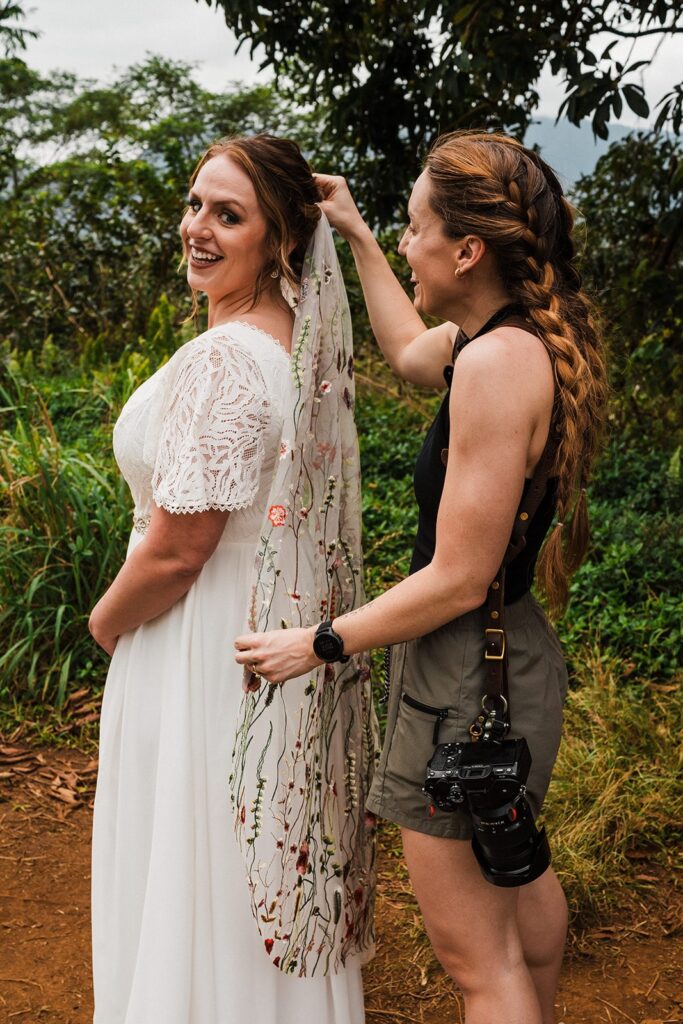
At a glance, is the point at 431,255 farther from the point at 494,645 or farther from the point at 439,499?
the point at 494,645

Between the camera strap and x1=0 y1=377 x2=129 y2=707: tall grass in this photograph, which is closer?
the camera strap

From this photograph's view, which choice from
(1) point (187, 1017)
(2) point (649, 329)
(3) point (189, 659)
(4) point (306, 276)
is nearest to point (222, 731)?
(3) point (189, 659)

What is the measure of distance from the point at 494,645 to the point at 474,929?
53cm

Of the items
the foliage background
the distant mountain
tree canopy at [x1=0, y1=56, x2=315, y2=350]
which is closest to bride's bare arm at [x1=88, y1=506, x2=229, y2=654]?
the foliage background

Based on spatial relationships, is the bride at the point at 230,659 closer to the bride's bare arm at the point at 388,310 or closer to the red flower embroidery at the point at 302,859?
the red flower embroidery at the point at 302,859

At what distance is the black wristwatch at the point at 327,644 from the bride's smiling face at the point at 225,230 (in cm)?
88

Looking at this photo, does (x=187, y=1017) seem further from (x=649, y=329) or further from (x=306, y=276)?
(x=649, y=329)

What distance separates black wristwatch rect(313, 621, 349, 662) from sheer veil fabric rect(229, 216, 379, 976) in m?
0.28

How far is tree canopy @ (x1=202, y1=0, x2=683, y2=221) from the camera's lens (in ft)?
11.8

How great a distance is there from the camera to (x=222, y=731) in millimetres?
2373

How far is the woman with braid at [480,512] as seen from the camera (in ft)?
6.06

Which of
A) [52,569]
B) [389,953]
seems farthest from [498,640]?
[52,569]

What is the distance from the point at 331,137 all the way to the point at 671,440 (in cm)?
285

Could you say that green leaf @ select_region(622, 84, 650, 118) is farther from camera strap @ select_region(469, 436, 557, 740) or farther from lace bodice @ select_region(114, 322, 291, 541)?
camera strap @ select_region(469, 436, 557, 740)
